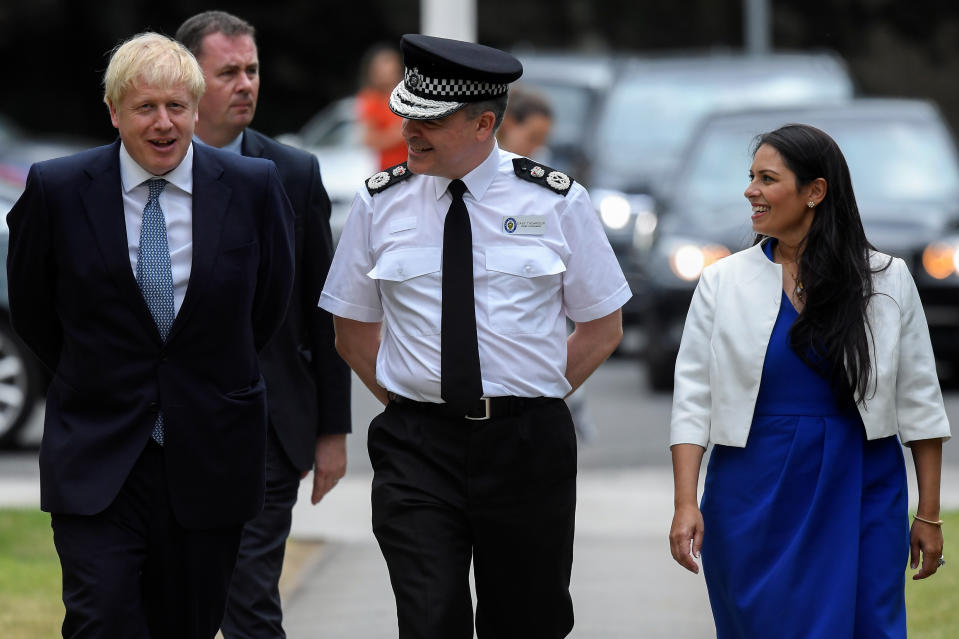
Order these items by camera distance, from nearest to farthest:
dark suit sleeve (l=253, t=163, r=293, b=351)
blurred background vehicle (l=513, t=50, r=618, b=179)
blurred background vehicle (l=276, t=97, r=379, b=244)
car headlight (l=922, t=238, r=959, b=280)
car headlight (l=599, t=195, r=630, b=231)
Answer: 1. dark suit sleeve (l=253, t=163, r=293, b=351)
2. car headlight (l=922, t=238, r=959, b=280)
3. car headlight (l=599, t=195, r=630, b=231)
4. blurred background vehicle (l=276, t=97, r=379, b=244)
5. blurred background vehicle (l=513, t=50, r=618, b=179)

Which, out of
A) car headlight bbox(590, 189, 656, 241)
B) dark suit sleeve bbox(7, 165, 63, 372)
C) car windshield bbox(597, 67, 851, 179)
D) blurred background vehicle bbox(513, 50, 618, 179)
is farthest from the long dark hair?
blurred background vehicle bbox(513, 50, 618, 179)

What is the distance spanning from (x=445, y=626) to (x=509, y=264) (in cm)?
88

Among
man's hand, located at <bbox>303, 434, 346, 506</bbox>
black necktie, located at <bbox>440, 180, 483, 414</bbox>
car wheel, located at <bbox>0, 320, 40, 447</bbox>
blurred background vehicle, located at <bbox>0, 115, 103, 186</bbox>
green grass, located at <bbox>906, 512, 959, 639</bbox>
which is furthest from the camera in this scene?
blurred background vehicle, located at <bbox>0, 115, 103, 186</bbox>

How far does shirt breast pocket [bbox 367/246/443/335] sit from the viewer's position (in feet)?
15.2

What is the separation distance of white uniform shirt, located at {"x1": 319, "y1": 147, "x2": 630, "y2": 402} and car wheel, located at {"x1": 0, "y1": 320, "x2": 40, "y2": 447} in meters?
5.49

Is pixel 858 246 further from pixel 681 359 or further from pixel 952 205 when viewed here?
pixel 952 205

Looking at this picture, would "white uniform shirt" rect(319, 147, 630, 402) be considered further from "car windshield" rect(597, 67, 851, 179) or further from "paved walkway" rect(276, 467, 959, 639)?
"car windshield" rect(597, 67, 851, 179)

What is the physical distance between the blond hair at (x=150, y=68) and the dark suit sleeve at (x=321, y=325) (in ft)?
3.08

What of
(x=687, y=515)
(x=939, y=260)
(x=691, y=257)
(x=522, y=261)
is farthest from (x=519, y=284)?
(x=939, y=260)

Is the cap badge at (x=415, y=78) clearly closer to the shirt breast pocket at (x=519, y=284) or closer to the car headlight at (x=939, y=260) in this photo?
the shirt breast pocket at (x=519, y=284)

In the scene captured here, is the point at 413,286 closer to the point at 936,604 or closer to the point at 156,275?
the point at 156,275

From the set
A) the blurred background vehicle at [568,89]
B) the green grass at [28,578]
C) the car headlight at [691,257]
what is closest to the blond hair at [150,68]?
the green grass at [28,578]

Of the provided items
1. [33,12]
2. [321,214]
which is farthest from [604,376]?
[33,12]

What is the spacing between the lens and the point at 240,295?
4.51 metres
